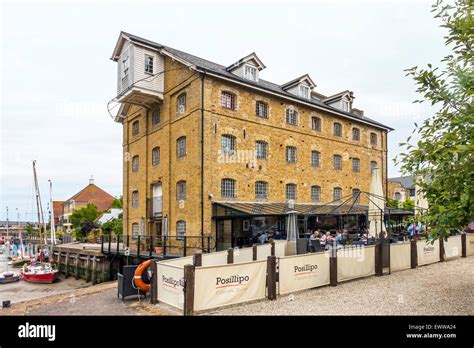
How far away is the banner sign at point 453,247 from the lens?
16.2m

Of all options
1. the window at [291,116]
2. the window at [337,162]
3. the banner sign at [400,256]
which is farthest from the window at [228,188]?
the window at [337,162]

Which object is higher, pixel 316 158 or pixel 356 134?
pixel 356 134

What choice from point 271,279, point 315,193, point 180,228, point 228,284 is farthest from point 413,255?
point 180,228

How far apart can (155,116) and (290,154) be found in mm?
9365

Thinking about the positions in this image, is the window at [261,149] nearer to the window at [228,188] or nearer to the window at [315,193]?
the window at [228,188]

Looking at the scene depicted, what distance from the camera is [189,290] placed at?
8172mm

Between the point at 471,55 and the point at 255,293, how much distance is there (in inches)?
290

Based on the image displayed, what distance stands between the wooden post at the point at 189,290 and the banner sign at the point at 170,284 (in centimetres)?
29

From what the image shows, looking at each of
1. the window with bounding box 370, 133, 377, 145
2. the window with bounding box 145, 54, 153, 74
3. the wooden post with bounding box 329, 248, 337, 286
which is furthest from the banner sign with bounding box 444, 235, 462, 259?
the window with bounding box 145, 54, 153, 74

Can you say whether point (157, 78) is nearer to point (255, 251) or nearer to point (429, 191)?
point (255, 251)

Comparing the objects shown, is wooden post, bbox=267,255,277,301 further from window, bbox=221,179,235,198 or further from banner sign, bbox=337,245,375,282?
window, bbox=221,179,235,198

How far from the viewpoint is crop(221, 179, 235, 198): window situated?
1969 cm

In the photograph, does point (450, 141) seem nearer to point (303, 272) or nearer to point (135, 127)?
point (303, 272)
